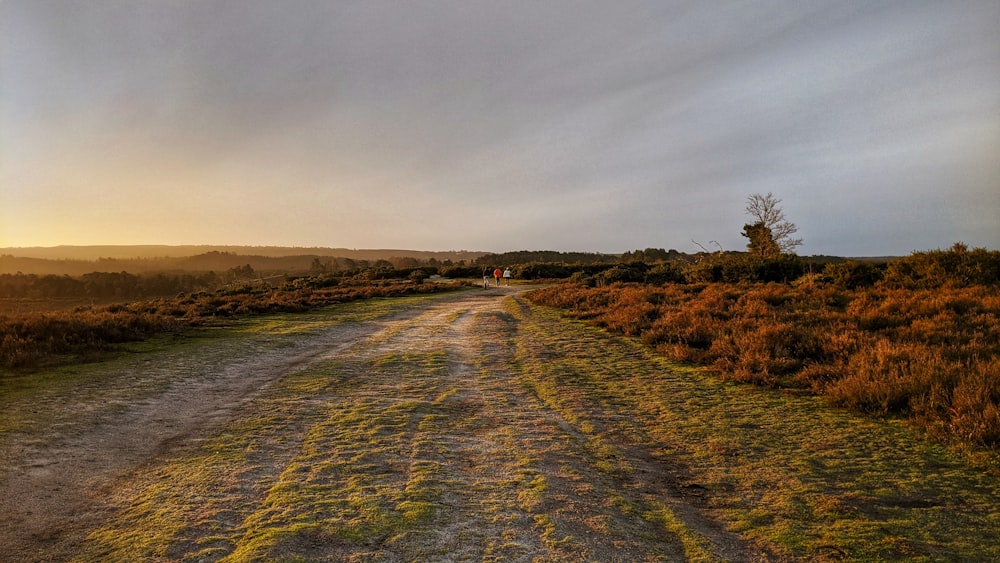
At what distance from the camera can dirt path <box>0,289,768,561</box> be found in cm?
354

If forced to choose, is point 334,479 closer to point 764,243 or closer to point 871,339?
point 871,339

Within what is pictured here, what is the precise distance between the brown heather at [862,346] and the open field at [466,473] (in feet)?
1.68

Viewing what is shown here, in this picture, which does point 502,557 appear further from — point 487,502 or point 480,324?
point 480,324

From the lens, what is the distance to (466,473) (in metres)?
4.81

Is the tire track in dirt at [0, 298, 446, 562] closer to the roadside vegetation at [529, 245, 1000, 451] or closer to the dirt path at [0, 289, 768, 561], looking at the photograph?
the dirt path at [0, 289, 768, 561]

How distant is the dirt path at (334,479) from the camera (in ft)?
11.6

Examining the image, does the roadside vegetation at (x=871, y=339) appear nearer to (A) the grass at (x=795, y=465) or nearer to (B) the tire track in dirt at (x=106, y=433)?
(A) the grass at (x=795, y=465)

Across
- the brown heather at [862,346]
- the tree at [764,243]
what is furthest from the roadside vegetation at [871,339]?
the tree at [764,243]

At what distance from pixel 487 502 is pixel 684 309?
36.7 ft

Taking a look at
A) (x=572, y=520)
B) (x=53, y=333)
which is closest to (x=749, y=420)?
(x=572, y=520)

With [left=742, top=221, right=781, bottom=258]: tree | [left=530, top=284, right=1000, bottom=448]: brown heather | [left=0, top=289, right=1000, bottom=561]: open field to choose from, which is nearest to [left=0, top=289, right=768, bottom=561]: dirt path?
[left=0, top=289, right=1000, bottom=561]: open field

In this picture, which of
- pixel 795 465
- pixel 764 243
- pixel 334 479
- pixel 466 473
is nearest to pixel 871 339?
pixel 795 465

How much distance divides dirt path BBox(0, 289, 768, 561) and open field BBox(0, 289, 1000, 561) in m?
0.03

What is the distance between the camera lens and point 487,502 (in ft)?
13.6
